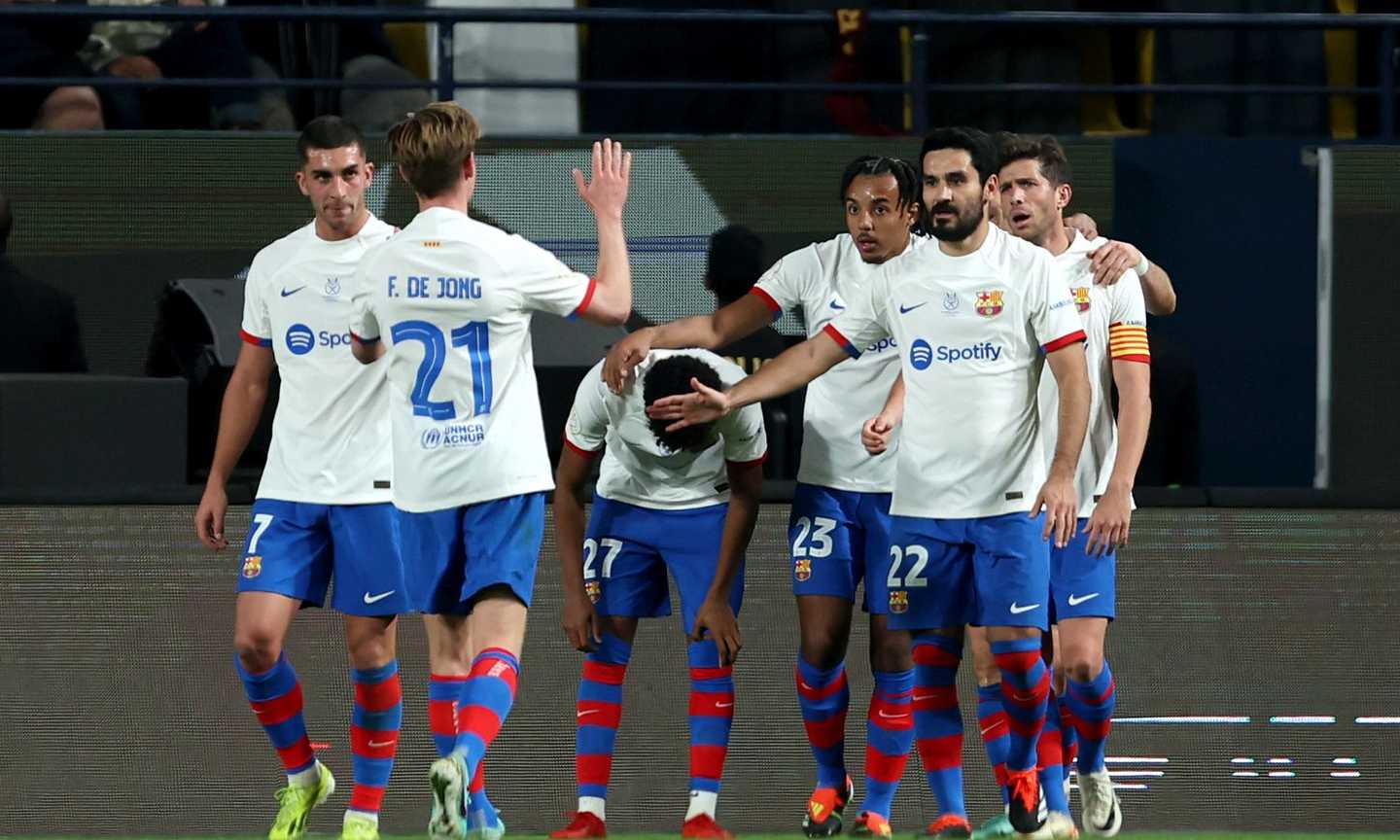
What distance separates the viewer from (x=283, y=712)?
258 inches

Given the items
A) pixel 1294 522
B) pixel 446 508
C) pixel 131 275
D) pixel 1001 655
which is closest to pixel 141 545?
pixel 131 275

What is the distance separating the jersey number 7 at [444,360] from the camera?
5.70 metres

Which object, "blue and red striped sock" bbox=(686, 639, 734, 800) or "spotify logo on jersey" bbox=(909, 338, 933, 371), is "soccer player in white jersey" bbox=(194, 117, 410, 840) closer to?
"blue and red striped sock" bbox=(686, 639, 734, 800)

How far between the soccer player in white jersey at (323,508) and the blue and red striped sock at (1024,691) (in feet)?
5.72

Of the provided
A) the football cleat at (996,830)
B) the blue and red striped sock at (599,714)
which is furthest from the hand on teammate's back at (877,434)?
the football cleat at (996,830)

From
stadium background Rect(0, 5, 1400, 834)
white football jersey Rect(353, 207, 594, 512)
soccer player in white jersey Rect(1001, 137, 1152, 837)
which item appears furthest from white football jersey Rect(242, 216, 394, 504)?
soccer player in white jersey Rect(1001, 137, 1152, 837)

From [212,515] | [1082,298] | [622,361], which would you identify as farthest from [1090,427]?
[212,515]

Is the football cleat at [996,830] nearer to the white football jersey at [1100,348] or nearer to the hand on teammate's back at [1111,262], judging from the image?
the white football jersey at [1100,348]

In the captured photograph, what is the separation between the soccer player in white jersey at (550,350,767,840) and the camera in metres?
6.71

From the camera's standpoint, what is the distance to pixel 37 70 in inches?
396

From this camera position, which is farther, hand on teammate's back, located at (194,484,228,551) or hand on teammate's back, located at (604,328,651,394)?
hand on teammate's back, located at (194,484,228,551)

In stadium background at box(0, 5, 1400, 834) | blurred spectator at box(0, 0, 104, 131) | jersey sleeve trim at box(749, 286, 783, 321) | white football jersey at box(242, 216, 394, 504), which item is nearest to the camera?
white football jersey at box(242, 216, 394, 504)

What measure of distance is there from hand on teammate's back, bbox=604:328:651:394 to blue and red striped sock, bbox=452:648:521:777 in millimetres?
1016

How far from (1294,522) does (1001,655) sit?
3020 millimetres
